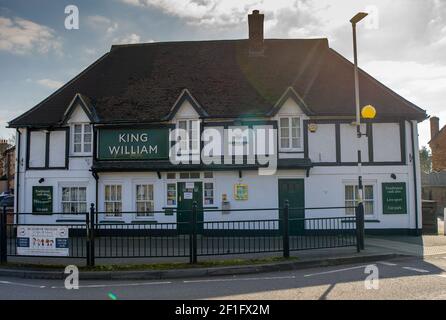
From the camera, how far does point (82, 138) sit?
725 inches

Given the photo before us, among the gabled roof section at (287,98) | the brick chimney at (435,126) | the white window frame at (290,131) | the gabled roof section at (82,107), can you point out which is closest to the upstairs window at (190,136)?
the gabled roof section at (287,98)

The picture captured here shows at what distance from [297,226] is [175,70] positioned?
10.9 m

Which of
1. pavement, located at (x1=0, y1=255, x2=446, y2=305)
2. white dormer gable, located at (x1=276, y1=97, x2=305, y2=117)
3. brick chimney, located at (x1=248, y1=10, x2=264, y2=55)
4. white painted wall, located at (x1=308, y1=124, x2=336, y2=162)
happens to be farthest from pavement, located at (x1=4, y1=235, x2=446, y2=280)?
brick chimney, located at (x1=248, y1=10, x2=264, y2=55)

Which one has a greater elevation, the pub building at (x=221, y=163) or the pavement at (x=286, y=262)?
the pub building at (x=221, y=163)

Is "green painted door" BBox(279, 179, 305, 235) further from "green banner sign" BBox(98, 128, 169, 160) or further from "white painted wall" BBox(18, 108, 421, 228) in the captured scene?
"green banner sign" BBox(98, 128, 169, 160)

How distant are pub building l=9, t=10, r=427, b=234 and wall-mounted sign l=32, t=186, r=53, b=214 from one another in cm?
5

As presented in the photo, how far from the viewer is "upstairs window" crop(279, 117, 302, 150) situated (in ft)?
57.7

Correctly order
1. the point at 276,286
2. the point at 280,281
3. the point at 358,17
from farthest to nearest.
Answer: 1. the point at 358,17
2. the point at 280,281
3. the point at 276,286

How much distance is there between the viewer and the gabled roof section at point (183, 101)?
1770cm

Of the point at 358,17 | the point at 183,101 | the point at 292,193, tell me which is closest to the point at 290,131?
the point at 292,193

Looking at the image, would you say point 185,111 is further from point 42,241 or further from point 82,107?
point 42,241

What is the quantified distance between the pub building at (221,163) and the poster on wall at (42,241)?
6.76m

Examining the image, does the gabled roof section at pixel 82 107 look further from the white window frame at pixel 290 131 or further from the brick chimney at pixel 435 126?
the brick chimney at pixel 435 126

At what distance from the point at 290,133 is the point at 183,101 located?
5217 millimetres
